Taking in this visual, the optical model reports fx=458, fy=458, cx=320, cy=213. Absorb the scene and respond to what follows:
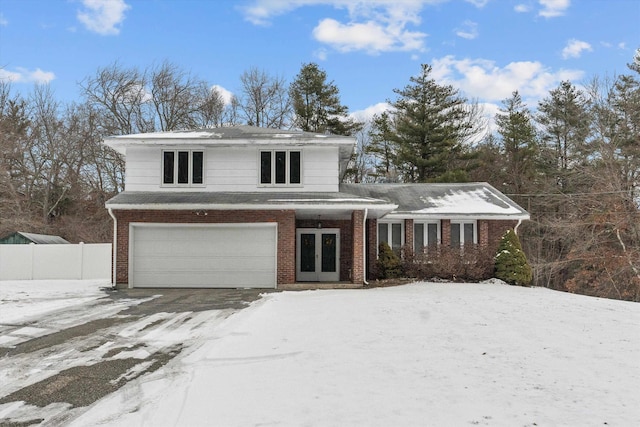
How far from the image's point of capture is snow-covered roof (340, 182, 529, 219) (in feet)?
55.2

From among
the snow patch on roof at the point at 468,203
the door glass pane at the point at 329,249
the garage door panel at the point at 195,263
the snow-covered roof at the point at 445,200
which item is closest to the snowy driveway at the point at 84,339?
the garage door panel at the point at 195,263

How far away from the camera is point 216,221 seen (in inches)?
569

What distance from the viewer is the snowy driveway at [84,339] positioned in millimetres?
4730

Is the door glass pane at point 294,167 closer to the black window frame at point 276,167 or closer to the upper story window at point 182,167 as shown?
the black window frame at point 276,167

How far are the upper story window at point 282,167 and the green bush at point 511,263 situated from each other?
24.6 ft

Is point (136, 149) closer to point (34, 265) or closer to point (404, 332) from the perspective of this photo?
point (34, 265)

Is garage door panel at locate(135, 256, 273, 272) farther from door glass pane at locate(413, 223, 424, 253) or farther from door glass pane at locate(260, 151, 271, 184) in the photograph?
door glass pane at locate(413, 223, 424, 253)

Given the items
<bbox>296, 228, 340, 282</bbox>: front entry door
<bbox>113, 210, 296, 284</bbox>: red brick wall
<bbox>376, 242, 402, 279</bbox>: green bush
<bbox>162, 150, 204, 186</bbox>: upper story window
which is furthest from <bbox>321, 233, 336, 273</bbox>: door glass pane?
<bbox>162, 150, 204, 186</bbox>: upper story window

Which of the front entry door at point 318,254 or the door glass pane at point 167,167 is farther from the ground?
the door glass pane at point 167,167

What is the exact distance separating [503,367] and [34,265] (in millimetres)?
19122

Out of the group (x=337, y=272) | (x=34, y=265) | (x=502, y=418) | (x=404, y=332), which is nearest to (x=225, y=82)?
(x=34, y=265)

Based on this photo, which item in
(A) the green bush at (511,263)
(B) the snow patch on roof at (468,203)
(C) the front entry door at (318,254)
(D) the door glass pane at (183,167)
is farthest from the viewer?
(B) the snow patch on roof at (468,203)

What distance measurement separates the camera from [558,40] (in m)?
18.1

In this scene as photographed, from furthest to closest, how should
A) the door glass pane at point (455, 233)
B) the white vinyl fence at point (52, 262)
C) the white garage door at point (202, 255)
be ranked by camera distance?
the white vinyl fence at point (52, 262)
the door glass pane at point (455, 233)
the white garage door at point (202, 255)
